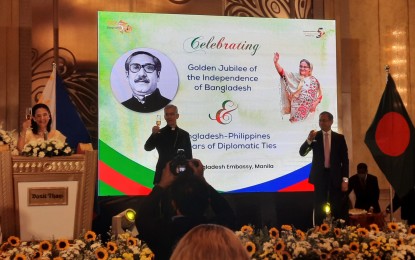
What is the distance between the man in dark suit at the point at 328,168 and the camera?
8117 mm

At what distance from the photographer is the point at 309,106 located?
8.56 metres

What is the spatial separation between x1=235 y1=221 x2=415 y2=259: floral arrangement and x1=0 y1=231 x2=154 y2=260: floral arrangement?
0.76m

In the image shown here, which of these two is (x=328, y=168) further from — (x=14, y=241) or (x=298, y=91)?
(x=14, y=241)

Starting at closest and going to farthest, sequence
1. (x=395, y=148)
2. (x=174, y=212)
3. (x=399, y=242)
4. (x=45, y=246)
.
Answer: (x=174, y=212) → (x=45, y=246) → (x=399, y=242) → (x=395, y=148)

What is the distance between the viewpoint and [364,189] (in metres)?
8.48

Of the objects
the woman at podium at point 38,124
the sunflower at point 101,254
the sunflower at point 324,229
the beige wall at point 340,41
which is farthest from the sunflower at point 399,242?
the beige wall at point 340,41

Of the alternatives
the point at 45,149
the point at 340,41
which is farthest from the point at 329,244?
the point at 340,41

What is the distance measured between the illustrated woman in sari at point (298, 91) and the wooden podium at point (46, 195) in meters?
5.01

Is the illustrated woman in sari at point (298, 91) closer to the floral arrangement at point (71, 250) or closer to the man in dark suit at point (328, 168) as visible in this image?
the man in dark suit at point (328, 168)

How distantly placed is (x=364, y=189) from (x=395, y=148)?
1401 mm

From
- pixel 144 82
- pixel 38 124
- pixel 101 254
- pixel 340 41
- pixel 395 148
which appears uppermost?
pixel 340 41

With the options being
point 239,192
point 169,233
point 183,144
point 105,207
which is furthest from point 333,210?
point 169,233

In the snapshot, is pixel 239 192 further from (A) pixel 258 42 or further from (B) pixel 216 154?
(A) pixel 258 42

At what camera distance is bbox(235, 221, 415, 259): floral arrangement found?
4.34 m
